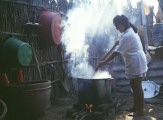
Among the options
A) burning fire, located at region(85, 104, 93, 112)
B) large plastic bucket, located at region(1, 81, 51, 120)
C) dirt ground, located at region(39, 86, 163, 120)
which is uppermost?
large plastic bucket, located at region(1, 81, 51, 120)

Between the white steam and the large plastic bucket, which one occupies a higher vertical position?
the white steam

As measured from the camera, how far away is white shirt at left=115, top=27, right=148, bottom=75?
614cm

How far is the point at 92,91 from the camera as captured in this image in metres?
6.47

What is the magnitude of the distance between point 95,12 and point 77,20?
1757 millimetres

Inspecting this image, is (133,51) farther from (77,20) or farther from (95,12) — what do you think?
(95,12)

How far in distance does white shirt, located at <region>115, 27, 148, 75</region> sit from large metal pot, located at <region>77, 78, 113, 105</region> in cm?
72

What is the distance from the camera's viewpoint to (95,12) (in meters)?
11.6

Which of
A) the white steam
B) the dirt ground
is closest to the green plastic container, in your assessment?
the dirt ground

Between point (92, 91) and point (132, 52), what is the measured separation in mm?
1311

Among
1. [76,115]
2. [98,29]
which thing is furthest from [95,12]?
[76,115]

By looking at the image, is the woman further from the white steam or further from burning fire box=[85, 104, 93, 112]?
the white steam

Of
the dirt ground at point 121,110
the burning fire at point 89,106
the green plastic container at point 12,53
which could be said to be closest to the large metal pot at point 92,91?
the burning fire at point 89,106

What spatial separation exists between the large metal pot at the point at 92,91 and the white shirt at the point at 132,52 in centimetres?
72

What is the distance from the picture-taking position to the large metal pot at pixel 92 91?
253 inches
